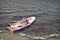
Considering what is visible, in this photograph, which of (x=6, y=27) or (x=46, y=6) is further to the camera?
(x=46, y=6)

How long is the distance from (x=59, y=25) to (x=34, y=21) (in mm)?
2448

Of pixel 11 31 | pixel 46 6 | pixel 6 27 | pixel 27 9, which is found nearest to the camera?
pixel 11 31

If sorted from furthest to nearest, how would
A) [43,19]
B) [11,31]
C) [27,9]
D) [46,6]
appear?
[46,6], [27,9], [43,19], [11,31]

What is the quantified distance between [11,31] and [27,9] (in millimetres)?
6959

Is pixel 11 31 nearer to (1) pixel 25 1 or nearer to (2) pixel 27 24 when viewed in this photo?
(2) pixel 27 24

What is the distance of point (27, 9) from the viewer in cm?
1867

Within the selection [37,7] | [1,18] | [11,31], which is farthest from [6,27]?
[37,7]

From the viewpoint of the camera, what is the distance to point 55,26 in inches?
542

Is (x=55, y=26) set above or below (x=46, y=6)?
below

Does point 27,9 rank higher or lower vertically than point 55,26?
higher

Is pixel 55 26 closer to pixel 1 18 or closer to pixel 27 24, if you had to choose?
pixel 27 24

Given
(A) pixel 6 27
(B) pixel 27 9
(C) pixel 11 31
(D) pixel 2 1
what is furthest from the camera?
(D) pixel 2 1

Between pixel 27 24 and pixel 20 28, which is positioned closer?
pixel 20 28

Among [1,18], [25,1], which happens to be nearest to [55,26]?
[1,18]
